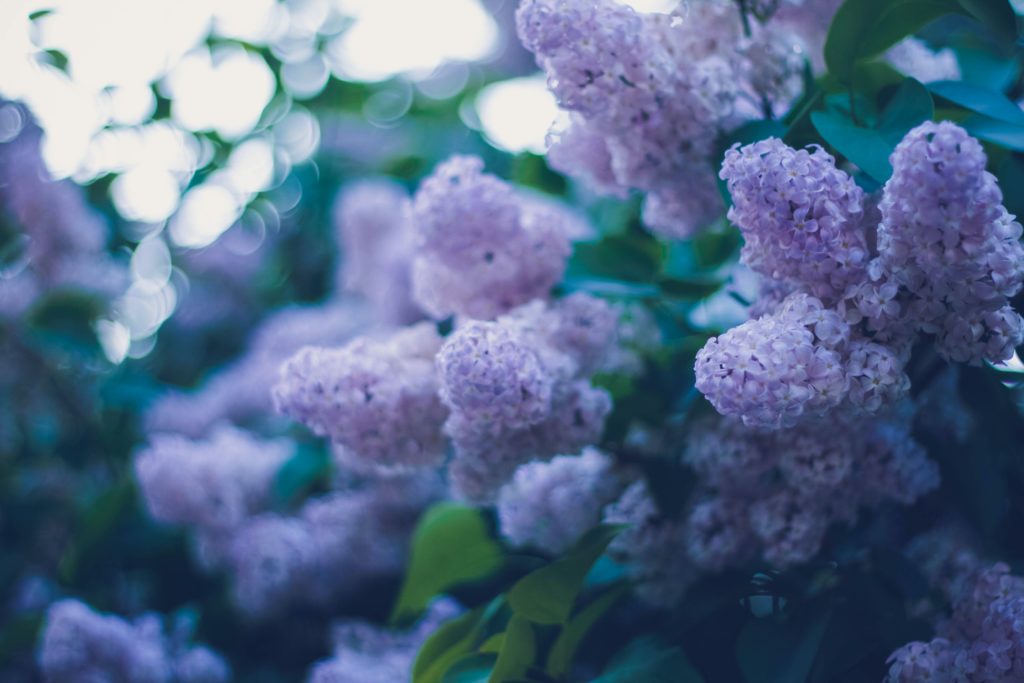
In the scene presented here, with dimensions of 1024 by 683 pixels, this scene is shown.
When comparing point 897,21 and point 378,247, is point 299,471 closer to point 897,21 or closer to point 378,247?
point 378,247

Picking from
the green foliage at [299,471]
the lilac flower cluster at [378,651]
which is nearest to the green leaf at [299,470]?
the green foliage at [299,471]

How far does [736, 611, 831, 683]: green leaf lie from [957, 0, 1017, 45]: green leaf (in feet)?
1.99

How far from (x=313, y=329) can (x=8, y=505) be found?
0.79 metres

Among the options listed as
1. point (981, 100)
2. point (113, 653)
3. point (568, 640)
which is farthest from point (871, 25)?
point (113, 653)

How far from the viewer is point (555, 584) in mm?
869

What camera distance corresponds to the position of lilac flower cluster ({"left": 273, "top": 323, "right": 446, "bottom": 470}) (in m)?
0.88

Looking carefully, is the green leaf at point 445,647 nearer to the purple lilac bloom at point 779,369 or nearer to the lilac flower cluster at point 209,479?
the purple lilac bloom at point 779,369

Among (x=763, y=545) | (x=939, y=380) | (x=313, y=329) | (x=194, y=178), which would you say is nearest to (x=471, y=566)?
(x=763, y=545)

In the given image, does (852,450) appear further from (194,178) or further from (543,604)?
(194,178)

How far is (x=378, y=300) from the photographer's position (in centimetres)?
175

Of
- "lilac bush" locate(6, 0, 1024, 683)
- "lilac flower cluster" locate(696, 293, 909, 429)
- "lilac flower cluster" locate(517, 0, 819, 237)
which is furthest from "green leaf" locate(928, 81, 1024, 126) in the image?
"lilac flower cluster" locate(696, 293, 909, 429)

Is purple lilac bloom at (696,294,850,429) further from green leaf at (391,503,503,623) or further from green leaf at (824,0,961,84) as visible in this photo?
green leaf at (391,503,503,623)

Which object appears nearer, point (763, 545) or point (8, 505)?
point (763, 545)

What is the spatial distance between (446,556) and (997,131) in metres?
0.85
